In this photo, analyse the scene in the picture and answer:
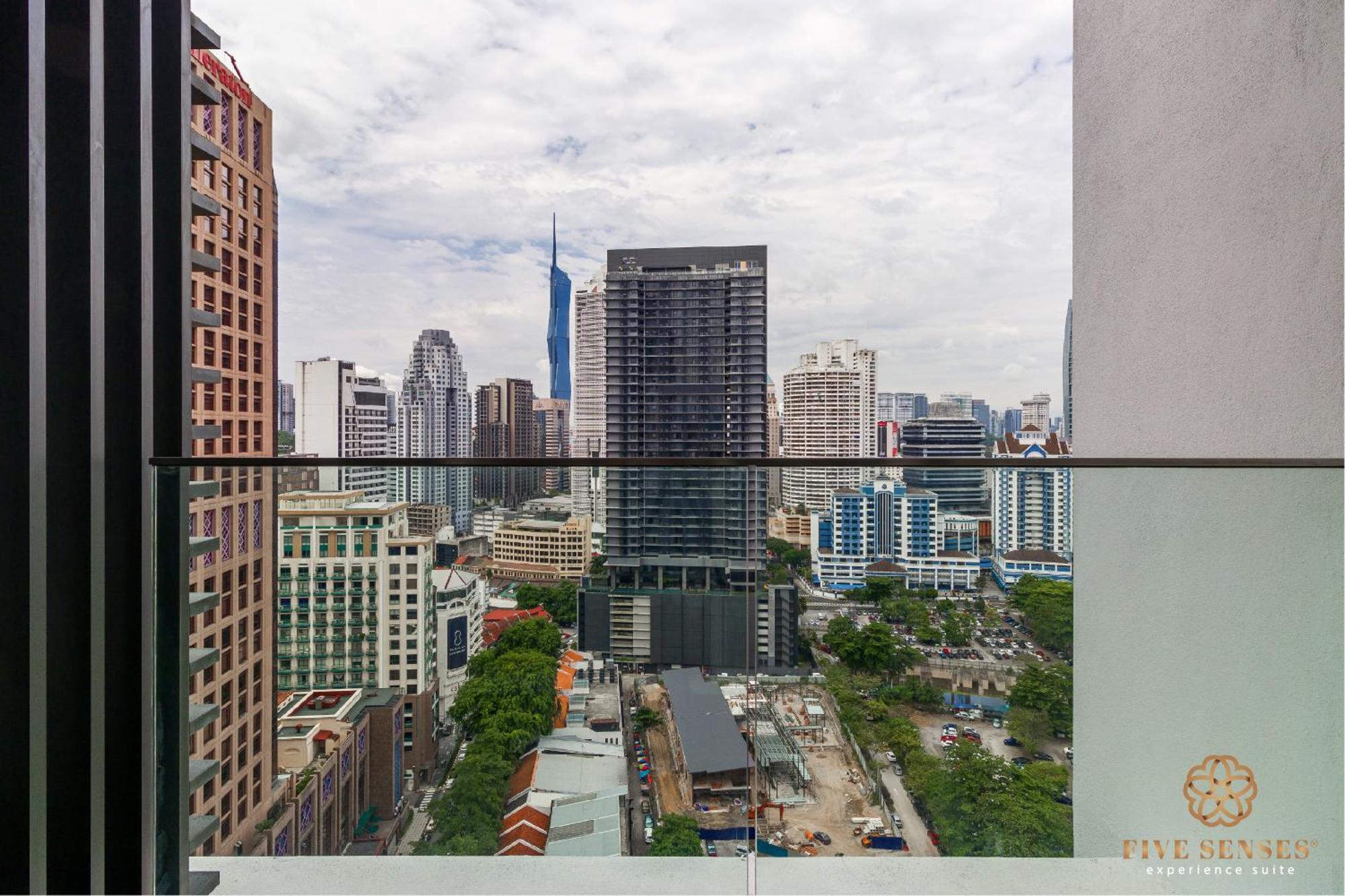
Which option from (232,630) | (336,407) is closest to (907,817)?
(232,630)

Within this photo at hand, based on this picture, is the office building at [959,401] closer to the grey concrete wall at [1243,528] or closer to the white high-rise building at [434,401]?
the grey concrete wall at [1243,528]

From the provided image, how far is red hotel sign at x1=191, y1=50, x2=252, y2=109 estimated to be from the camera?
3.76 metres

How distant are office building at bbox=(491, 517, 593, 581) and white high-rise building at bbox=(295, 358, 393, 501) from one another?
13.3 feet

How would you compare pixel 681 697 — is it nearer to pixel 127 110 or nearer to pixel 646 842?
pixel 646 842

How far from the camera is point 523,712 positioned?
1.45 meters

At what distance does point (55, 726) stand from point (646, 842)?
1.29 m

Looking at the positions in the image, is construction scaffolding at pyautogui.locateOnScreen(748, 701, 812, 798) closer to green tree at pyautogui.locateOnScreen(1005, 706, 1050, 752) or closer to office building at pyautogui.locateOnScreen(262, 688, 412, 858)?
green tree at pyautogui.locateOnScreen(1005, 706, 1050, 752)

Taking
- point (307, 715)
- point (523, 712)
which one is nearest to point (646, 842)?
point (523, 712)

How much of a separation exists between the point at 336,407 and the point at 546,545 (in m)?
4.48

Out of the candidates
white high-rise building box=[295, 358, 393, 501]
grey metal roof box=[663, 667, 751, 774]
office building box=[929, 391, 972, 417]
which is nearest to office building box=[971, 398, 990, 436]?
office building box=[929, 391, 972, 417]

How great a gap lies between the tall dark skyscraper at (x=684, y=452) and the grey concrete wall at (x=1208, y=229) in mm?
1327

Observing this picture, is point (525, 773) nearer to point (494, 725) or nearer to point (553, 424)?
point (494, 725)

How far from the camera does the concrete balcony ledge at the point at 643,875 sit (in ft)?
4.65

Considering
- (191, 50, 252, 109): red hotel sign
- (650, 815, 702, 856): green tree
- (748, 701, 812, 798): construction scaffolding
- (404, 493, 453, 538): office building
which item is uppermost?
(191, 50, 252, 109): red hotel sign
